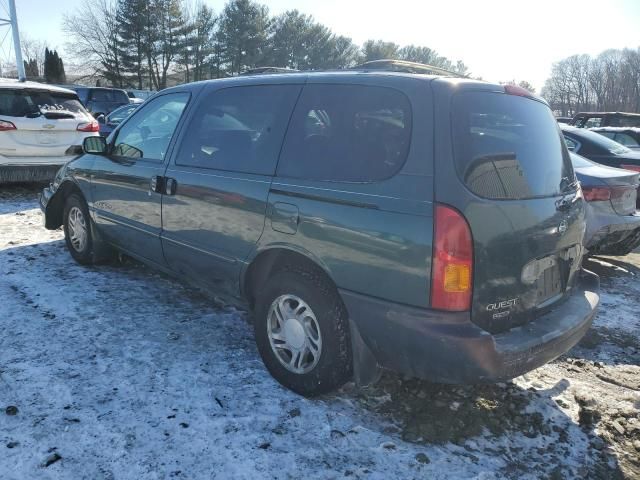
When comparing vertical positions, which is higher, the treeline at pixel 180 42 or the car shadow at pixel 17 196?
the treeline at pixel 180 42

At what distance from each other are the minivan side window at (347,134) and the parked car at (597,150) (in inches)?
223

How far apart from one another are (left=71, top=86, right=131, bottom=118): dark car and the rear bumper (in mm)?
18370

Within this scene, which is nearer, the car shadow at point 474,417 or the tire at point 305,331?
the car shadow at point 474,417

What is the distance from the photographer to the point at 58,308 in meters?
3.85

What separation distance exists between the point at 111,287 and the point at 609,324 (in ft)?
13.8

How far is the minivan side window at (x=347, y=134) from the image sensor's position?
2439 millimetres

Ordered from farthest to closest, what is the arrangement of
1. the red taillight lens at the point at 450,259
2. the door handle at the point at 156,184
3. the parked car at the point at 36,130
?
1. the parked car at the point at 36,130
2. the door handle at the point at 156,184
3. the red taillight lens at the point at 450,259

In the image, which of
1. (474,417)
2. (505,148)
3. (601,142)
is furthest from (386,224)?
(601,142)

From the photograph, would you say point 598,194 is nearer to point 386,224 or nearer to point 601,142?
point 601,142

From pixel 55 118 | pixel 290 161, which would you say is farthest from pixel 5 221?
pixel 290 161

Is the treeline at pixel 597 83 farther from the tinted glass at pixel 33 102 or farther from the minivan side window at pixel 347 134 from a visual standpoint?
the minivan side window at pixel 347 134

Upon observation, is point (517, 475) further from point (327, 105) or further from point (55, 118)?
point (55, 118)

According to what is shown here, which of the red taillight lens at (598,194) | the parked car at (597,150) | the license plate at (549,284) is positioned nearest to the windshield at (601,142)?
the parked car at (597,150)

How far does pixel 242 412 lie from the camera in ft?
8.85
